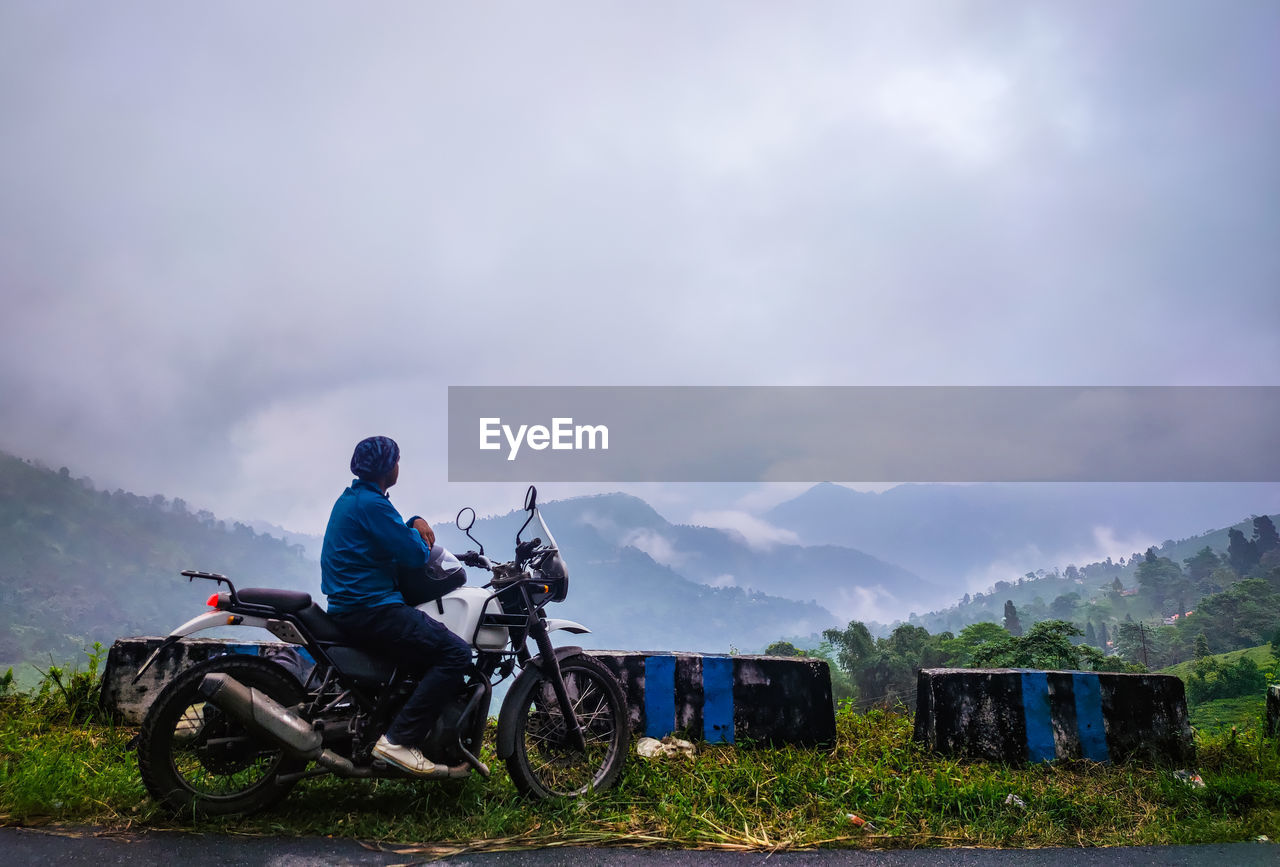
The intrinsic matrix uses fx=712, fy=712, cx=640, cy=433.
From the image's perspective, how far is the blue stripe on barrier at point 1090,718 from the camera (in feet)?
20.9

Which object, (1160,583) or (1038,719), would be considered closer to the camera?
(1038,719)

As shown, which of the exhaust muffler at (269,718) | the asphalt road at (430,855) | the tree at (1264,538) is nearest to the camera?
the asphalt road at (430,855)

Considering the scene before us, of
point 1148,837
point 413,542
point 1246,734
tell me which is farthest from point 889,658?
point 413,542

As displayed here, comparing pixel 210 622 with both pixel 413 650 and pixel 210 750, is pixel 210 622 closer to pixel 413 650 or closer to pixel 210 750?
pixel 210 750

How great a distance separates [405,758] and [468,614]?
89 centimetres

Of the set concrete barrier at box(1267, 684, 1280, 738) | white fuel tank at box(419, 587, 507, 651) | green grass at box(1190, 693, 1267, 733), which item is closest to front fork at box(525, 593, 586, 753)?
white fuel tank at box(419, 587, 507, 651)

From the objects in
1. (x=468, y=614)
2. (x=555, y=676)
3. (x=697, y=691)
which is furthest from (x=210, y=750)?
(x=697, y=691)

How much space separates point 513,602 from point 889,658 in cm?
3731

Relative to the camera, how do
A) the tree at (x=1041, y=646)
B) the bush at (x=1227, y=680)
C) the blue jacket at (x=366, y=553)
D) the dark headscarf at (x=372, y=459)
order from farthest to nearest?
the tree at (x=1041, y=646) < the bush at (x=1227, y=680) < the dark headscarf at (x=372, y=459) < the blue jacket at (x=366, y=553)

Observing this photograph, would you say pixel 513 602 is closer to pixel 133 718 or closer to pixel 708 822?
pixel 708 822

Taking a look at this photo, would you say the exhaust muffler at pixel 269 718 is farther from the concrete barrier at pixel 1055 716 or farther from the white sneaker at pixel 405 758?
the concrete barrier at pixel 1055 716

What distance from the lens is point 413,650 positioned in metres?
4.27

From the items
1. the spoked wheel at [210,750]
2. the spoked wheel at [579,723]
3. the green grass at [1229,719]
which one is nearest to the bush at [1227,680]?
the green grass at [1229,719]

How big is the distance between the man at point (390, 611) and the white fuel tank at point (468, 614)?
174 mm
